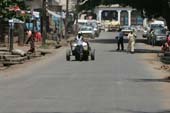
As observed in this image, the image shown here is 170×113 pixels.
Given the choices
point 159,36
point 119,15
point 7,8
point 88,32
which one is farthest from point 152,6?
point 119,15

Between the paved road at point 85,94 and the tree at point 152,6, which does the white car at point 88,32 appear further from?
the paved road at point 85,94

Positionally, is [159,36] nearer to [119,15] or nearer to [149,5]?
[149,5]

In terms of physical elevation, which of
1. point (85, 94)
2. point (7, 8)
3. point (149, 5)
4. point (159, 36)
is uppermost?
point (149, 5)

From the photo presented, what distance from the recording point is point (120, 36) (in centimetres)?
5359

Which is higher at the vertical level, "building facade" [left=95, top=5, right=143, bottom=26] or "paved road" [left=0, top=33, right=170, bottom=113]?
"building facade" [left=95, top=5, right=143, bottom=26]

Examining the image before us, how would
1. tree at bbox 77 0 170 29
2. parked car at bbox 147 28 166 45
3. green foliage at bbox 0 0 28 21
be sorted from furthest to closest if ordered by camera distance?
tree at bbox 77 0 170 29 < parked car at bbox 147 28 166 45 < green foliage at bbox 0 0 28 21

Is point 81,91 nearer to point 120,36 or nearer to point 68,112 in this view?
point 68,112

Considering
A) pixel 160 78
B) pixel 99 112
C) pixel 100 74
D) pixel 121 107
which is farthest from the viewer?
pixel 100 74

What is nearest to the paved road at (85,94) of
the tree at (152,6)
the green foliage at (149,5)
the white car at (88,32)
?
the tree at (152,6)

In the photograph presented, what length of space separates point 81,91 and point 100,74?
26.6 feet

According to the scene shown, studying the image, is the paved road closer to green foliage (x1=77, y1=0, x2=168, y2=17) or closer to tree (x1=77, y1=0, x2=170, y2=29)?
tree (x1=77, y1=0, x2=170, y2=29)

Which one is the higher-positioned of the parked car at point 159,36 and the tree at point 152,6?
the tree at point 152,6

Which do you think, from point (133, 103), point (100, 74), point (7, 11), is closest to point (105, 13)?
point (7, 11)

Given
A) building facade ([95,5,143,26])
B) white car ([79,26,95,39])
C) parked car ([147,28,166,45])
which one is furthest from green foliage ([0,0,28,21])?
building facade ([95,5,143,26])
